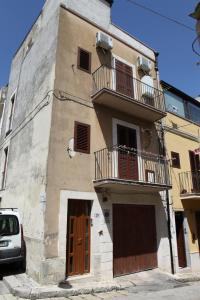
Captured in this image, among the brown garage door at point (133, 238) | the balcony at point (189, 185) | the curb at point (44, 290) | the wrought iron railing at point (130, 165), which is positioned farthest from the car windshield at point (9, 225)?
the balcony at point (189, 185)

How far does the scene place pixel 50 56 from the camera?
10.3m

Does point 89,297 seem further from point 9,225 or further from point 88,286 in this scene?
point 9,225

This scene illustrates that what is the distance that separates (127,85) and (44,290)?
9472mm

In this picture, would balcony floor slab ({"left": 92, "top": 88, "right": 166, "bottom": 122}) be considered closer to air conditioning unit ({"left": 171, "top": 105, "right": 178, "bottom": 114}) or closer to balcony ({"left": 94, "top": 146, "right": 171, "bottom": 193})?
balcony ({"left": 94, "top": 146, "right": 171, "bottom": 193})

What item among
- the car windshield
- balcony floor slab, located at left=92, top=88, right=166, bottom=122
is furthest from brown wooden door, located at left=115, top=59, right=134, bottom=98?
the car windshield

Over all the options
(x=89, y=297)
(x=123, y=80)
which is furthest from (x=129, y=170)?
(x=89, y=297)

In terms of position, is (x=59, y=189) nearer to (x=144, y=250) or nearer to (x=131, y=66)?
(x=144, y=250)

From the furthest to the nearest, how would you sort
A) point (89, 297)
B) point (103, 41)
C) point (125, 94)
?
point (125, 94), point (103, 41), point (89, 297)

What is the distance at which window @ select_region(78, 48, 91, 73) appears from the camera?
34.7ft

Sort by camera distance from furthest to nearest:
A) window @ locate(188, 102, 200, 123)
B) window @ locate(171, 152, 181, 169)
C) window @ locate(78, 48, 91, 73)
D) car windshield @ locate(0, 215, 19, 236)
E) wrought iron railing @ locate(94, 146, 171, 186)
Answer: window @ locate(188, 102, 200, 123)
window @ locate(171, 152, 181, 169)
window @ locate(78, 48, 91, 73)
wrought iron railing @ locate(94, 146, 171, 186)
car windshield @ locate(0, 215, 19, 236)

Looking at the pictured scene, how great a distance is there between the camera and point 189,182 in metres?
13.4

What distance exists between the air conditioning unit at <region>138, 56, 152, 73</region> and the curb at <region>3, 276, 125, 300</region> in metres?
10.6

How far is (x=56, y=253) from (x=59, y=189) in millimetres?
2015

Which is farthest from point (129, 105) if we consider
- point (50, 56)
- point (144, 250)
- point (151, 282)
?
point (151, 282)
